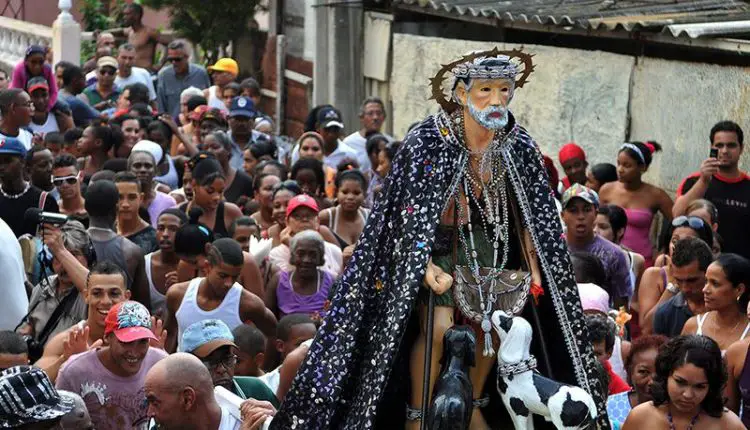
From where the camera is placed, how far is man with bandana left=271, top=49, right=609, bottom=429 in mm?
7531

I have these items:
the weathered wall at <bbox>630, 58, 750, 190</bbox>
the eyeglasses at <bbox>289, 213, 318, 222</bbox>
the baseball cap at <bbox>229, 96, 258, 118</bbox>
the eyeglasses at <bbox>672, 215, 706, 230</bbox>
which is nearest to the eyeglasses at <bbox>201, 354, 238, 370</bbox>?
the eyeglasses at <bbox>289, 213, 318, 222</bbox>

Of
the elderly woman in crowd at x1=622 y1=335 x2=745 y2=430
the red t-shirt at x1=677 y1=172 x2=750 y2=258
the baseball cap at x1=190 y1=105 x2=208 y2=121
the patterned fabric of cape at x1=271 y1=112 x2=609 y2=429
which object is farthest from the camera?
the baseball cap at x1=190 y1=105 x2=208 y2=121

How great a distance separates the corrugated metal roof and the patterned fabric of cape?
6.82 meters

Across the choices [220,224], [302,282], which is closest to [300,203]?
[220,224]

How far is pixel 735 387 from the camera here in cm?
895

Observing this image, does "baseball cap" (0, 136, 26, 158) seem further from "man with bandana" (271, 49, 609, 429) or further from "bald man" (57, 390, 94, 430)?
"bald man" (57, 390, 94, 430)

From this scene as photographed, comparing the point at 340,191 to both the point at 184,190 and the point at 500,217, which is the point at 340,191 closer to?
the point at 184,190

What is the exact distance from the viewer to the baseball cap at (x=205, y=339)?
26.8 feet

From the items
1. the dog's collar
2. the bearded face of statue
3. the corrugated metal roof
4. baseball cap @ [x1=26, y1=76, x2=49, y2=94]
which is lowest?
baseball cap @ [x1=26, y1=76, x2=49, y2=94]

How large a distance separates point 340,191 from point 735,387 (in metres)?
4.45

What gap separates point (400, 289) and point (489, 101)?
891mm

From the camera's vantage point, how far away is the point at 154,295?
1097 centimetres

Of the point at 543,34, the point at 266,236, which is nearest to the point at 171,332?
the point at 266,236

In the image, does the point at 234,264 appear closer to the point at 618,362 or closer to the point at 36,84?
the point at 618,362
